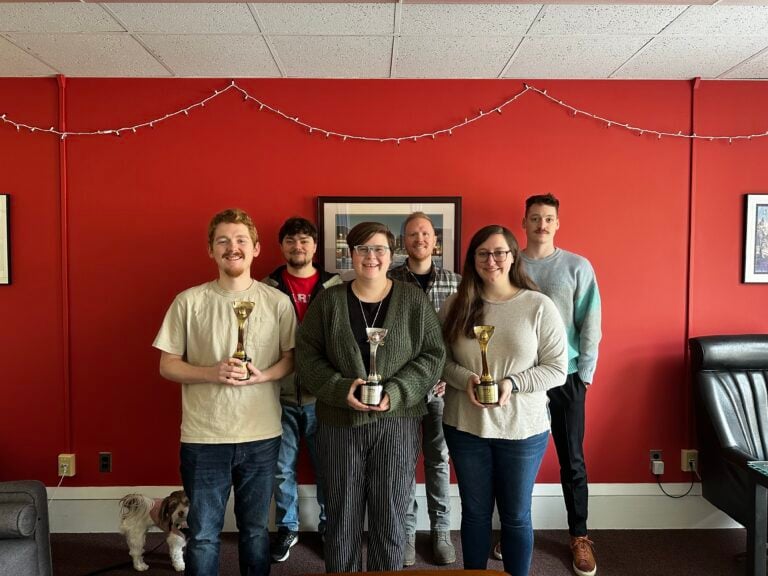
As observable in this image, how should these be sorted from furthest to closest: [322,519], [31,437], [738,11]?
[31,437], [322,519], [738,11]

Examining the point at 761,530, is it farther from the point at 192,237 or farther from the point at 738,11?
the point at 192,237

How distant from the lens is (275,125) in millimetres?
3119

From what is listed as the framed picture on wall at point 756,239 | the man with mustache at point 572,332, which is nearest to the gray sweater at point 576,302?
the man with mustache at point 572,332

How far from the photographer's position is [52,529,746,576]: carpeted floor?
108 inches

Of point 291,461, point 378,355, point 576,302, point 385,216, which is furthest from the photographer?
point 385,216

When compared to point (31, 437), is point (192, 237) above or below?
above

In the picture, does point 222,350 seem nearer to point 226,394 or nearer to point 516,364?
point 226,394

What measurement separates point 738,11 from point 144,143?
2.98 metres

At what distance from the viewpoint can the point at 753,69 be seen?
3006 mm

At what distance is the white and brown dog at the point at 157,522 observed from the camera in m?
2.68

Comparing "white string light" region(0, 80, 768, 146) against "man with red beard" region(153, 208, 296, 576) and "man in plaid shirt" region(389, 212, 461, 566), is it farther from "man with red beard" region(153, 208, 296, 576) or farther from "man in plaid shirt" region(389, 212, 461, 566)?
"man with red beard" region(153, 208, 296, 576)

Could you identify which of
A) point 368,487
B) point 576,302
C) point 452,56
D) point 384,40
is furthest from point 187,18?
point 576,302

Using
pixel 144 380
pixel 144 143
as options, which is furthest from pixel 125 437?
pixel 144 143

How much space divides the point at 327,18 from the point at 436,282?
4.24ft
